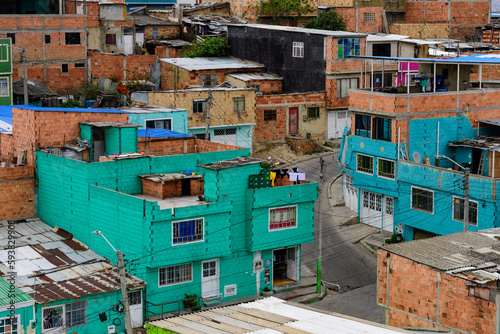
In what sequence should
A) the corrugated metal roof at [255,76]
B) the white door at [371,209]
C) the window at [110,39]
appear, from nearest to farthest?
the white door at [371,209], the corrugated metal roof at [255,76], the window at [110,39]

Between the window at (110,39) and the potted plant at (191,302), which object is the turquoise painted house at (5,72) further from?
the potted plant at (191,302)

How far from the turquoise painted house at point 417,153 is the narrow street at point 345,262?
132 cm

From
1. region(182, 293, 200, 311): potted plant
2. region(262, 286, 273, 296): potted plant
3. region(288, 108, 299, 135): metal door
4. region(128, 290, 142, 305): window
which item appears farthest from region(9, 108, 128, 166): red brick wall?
region(288, 108, 299, 135): metal door

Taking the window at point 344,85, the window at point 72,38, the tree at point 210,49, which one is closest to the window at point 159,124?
the window at point 72,38

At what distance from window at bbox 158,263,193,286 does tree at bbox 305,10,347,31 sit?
37.0m

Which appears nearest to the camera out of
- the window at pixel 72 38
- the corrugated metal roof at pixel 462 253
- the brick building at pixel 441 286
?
the brick building at pixel 441 286

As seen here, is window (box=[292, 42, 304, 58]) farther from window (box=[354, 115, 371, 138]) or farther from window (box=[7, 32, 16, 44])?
window (box=[7, 32, 16, 44])

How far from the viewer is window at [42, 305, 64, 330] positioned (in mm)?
32031

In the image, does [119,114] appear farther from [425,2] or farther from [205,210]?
[425,2]

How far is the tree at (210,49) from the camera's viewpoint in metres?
64.4

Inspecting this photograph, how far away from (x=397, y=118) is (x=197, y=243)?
13.7 metres

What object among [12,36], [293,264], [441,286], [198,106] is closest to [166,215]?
[293,264]

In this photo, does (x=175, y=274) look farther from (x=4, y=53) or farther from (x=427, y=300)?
(x=4, y=53)

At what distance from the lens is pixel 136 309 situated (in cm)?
3438
